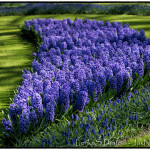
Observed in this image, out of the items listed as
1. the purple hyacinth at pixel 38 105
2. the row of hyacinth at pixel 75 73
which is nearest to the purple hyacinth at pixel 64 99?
the row of hyacinth at pixel 75 73

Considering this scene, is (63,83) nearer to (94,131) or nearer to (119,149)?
(94,131)

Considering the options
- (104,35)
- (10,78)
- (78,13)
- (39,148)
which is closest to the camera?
(39,148)

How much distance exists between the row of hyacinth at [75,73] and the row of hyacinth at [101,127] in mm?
320

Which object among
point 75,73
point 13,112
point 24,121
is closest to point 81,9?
point 75,73

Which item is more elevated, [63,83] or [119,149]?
[63,83]

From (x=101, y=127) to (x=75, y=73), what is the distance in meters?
1.77

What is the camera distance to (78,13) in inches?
658

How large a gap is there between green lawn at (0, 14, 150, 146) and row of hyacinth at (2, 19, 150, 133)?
0.82 m

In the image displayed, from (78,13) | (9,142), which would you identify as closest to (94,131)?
(9,142)

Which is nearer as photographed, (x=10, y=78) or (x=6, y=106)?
(x=6, y=106)

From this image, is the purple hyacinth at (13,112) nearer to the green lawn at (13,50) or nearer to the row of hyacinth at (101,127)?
the row of hyacinth at (101,127)

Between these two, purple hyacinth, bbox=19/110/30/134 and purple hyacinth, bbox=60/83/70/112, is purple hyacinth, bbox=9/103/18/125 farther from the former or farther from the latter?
purple hyacinth, bbox=60/83/70/112

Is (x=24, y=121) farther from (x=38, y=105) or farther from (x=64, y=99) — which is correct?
(x=64, y=99)

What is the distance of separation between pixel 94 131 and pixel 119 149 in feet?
1.52
